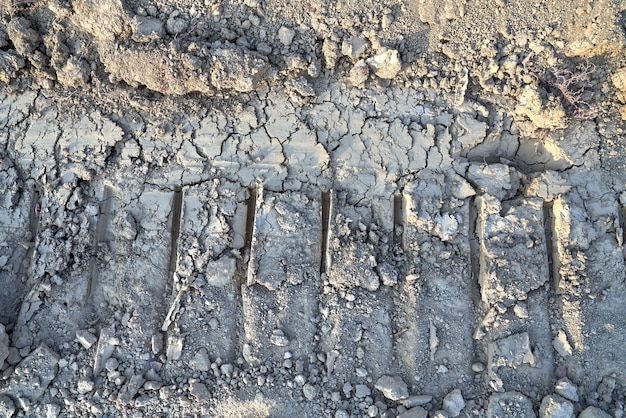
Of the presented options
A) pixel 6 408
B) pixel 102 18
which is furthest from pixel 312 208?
pixel 6 408

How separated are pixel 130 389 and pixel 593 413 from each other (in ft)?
9.84

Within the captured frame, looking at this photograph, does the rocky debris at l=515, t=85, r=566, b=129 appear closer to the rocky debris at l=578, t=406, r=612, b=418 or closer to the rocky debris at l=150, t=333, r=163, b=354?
the rocky debris at l=578, t=406, r=612, b=418

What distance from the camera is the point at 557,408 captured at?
3.09 m

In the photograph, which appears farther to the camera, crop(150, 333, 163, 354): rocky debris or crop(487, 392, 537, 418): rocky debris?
crop(150, 333, 163, 354): rocky debris

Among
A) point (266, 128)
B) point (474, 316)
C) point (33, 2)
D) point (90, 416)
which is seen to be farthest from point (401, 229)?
point (33, 2)

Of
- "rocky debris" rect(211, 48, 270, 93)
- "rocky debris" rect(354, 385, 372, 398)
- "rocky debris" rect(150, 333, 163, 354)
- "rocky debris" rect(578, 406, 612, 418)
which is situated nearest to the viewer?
"rocky debris" rect(578, 406, 612, 418)

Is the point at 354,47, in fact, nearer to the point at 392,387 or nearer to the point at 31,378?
the point at 392,387

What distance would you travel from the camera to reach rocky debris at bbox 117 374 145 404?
3157 millimetres

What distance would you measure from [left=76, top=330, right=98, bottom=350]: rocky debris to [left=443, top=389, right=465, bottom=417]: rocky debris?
241 cm

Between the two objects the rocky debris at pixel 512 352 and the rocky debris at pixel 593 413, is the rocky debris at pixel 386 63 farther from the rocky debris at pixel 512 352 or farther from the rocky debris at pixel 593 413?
the rocky debris at pixel 593 413

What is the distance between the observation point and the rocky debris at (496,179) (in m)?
3.41

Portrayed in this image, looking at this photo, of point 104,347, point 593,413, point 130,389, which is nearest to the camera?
point 593,413

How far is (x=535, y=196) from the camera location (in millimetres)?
3408

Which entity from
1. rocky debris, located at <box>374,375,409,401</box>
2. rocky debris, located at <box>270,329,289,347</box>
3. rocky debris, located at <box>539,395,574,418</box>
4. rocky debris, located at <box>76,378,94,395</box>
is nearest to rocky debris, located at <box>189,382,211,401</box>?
rocky debris, located at <box>270,329,289,347</box>
